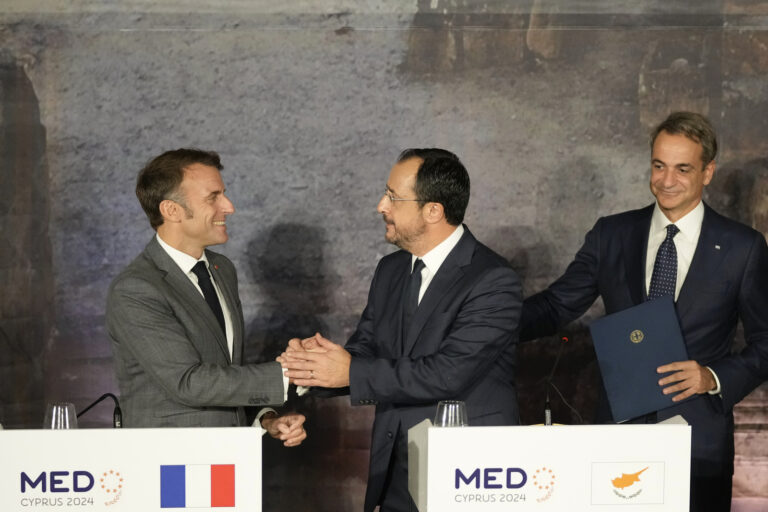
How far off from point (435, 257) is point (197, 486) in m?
1.15

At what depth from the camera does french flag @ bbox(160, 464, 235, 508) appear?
8.06ft

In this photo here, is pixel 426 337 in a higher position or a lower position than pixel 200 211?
lower

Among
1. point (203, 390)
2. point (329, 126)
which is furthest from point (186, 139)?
point (203, 390)

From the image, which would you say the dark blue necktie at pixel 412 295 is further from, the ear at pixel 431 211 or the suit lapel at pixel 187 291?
the suit lapel at pixel 187 291

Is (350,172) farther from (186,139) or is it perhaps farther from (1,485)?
(1,485)

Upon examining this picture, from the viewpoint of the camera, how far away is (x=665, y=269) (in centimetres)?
344

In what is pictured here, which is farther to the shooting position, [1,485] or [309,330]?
[309,330]

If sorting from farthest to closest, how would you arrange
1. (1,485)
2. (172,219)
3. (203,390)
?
(172,219) < (203,390) < (1,485)

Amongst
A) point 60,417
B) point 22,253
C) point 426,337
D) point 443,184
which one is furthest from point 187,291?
point 22,253

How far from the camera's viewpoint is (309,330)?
492cm

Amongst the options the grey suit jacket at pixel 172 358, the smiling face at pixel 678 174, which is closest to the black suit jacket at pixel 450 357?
the grey suit jacket at pixel 172 358

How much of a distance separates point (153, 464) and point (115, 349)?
0.76m

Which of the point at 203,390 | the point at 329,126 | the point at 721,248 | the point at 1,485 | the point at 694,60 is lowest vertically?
the point at 1,485

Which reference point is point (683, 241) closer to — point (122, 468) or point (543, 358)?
point (543, 358)
